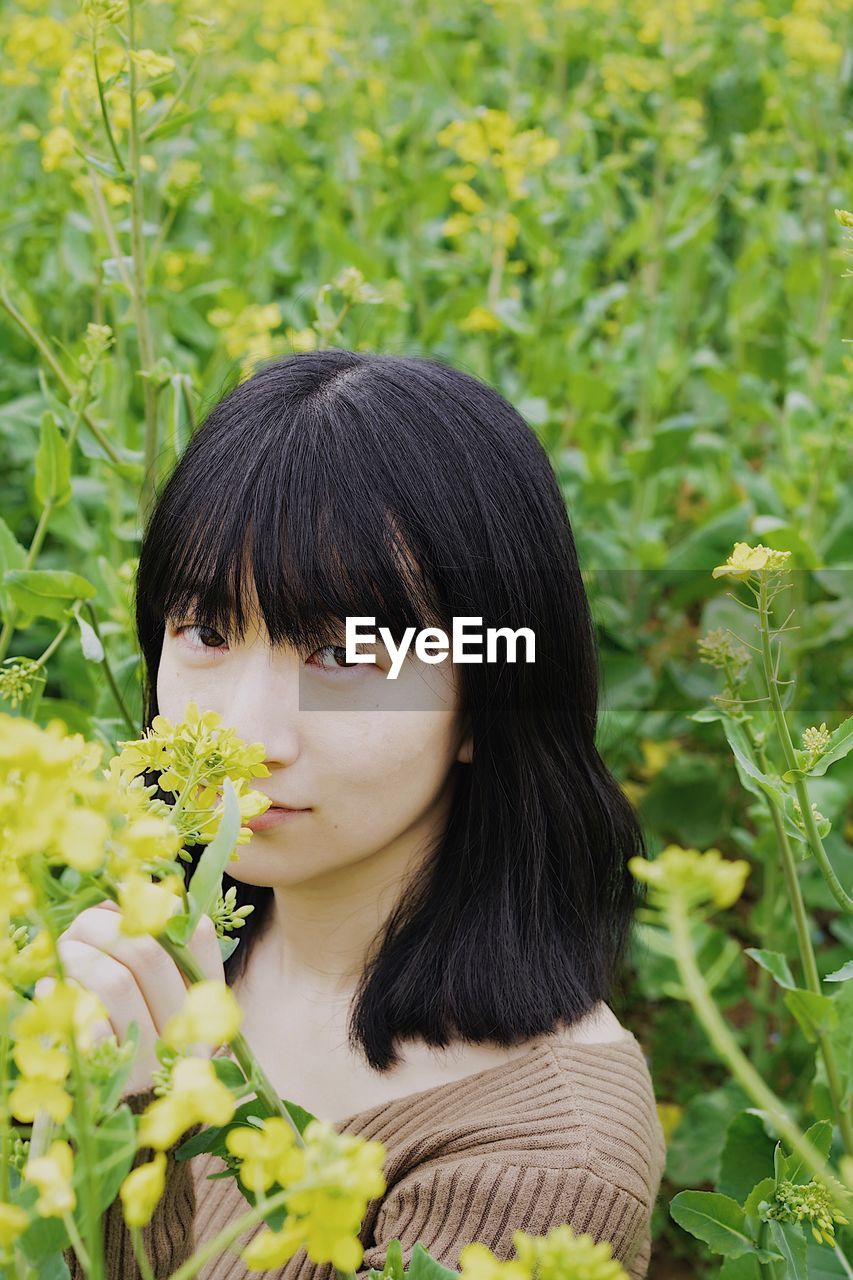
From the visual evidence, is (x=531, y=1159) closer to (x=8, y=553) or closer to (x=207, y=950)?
(x=207, y=950)

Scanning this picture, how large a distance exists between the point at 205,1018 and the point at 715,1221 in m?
0.60

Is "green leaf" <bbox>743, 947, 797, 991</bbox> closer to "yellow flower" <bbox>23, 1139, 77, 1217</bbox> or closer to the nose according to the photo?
the nose

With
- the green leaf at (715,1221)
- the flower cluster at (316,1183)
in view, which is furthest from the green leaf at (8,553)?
the flower cluster at (316,1183)

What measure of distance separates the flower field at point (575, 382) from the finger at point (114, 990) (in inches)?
5.2

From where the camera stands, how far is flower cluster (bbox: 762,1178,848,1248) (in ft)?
2.76

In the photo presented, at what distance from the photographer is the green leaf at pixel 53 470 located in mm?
1244

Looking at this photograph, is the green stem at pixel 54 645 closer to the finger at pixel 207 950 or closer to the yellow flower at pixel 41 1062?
the finger at pixel 207 950

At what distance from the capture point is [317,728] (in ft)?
3.01

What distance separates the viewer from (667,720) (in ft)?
7.23

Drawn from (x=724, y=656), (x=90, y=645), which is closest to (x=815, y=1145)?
(x=724, y=656)

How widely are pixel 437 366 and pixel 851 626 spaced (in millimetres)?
1081

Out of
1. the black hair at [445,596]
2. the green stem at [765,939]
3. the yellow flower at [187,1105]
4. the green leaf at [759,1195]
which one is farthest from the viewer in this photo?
the green stem at [765,939]

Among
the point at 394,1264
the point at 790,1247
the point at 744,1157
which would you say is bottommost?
the point at 744,1157

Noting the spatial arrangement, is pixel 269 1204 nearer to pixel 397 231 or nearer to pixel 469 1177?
pixel 469 1177
